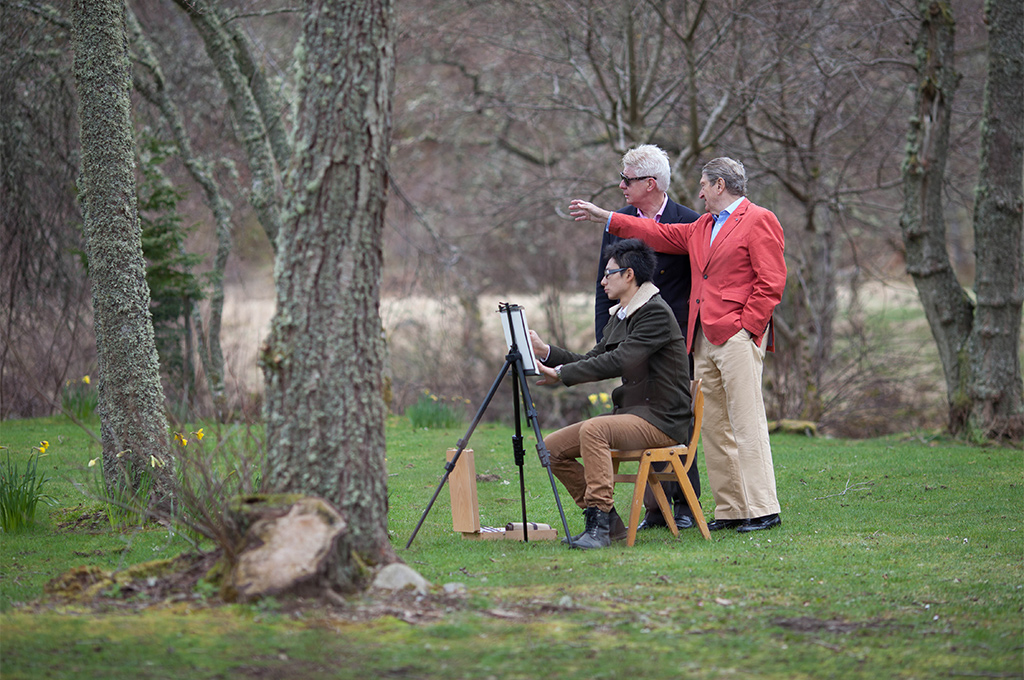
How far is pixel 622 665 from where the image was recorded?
9.16 ft

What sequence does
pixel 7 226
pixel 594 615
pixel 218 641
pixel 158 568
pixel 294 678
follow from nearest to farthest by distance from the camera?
1. pixel 294 678
2. pixel 218 641
3. pixel 594 615
4. pixel 158 568
5. pixel 7 226

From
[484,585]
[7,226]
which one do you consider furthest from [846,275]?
[484,585]

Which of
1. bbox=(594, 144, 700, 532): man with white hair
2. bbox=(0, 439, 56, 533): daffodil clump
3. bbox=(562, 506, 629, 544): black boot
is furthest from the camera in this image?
bbox=(594, 144, 700, 532): man with white hair

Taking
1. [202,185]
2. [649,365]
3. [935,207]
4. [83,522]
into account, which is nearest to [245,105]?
[202,185]

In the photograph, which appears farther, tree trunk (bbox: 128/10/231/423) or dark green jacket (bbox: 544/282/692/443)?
tree trunk (bbox: 128/10/231/423)

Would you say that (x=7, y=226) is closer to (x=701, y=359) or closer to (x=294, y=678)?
(x=701, y=359)

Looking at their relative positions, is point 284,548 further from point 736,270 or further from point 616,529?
point 736,270

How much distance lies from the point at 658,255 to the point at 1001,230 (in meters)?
4.72

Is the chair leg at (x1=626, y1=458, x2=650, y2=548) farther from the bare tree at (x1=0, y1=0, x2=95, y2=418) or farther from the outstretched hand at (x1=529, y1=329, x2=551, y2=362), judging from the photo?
the bare tree at (x1=0, y1=0, x2=95, y2=418)

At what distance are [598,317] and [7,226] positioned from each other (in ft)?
19.5

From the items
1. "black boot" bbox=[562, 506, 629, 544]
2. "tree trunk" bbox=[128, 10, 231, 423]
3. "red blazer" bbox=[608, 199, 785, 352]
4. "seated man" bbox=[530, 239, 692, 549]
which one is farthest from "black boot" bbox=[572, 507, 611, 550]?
"tree trunk" bbox=[128, 10, 231, 423]

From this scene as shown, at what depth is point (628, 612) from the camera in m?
3.35

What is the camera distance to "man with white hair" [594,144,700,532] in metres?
5.45

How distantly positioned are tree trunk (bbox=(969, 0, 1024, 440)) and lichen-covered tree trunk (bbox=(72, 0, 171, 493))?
723cm
